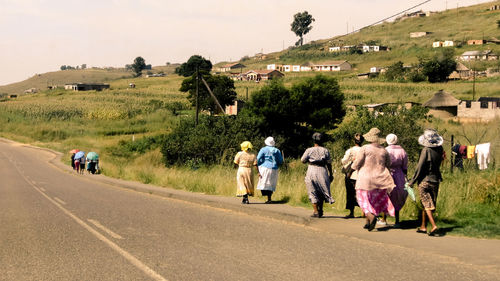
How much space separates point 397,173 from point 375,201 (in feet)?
2.79

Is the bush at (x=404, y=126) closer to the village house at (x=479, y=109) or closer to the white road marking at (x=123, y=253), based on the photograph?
the white road marking at (x=123, y=253)

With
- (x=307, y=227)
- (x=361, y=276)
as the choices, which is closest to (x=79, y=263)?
(x=361, y=276)

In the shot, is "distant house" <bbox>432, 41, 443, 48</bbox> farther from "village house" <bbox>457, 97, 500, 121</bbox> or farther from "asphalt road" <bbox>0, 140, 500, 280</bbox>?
"asphalt road" <bbox>0, 140, 500, 280</bbox>

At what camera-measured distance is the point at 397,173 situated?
10133mm

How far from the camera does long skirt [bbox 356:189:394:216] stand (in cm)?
961

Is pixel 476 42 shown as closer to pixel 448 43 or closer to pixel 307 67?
pixel 448 43

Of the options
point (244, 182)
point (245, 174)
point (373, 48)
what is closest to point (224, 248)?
point (244, 182)

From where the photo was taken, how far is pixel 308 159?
11141mm

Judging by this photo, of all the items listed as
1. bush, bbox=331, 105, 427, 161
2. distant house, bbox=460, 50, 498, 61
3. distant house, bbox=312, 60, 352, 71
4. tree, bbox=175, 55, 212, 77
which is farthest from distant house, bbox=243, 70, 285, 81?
bush, bbox=331, 105, 427, 161

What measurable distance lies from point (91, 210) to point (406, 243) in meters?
8.43

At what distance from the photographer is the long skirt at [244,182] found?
13398 millimetres

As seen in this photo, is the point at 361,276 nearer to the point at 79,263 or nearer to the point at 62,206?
the point at 79,263

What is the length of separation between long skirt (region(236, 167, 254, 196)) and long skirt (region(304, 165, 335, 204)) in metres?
2.66

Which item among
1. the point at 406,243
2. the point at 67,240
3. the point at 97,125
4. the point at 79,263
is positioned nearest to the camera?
the point at 79,263
